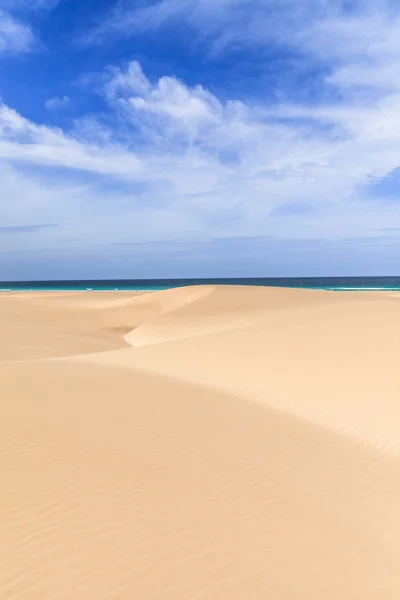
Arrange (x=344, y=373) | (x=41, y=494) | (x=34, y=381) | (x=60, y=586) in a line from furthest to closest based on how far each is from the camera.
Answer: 1. (x=344, y=373)
2. (x=34, y=381)
3. (x=41, y=494)
4. (x=60, y=586)

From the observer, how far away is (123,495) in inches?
191

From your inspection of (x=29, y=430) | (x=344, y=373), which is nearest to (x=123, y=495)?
(x=29, y=430)

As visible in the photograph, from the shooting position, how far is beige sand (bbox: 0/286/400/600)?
371 cm

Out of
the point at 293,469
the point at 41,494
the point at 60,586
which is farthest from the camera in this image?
the point at 293,469

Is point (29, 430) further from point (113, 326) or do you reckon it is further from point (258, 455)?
point (113, 326)

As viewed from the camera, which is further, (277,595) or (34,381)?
(34,381)

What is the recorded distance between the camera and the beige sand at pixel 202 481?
3707 millimetres

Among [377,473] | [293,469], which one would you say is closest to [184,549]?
[293,469]

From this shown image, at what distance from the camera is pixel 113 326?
99.5ft

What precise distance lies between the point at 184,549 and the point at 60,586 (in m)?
0.97

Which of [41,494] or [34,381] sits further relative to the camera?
[34,381]

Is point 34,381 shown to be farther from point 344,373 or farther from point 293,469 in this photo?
point 344,373

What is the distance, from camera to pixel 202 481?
5.32 meters

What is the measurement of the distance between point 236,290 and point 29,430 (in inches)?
1206
